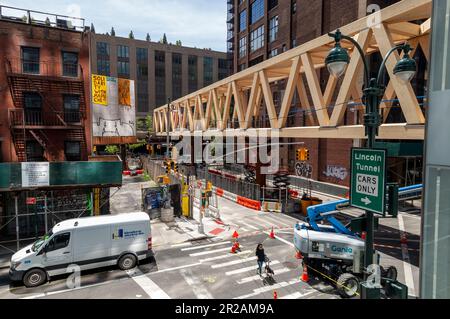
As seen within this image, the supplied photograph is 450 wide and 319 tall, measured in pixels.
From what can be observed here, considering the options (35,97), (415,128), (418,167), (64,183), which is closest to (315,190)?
(418,167)

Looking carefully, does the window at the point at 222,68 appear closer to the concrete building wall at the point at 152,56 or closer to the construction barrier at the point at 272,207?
the concrete building wall at the point at 152,56

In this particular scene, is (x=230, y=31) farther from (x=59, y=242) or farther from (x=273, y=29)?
(x=59, y=242)

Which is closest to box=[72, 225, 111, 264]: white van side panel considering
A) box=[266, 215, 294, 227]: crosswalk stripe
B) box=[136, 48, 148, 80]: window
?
box=[266, 215, 294, 227]: crosswalk stripe

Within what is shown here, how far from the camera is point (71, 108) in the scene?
2300 centimetres

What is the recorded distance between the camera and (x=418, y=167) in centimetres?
3083

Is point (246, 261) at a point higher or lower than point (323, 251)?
lower

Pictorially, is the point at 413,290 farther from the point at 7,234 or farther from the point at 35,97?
the point at 35,97

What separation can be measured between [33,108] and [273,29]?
41.8 metres

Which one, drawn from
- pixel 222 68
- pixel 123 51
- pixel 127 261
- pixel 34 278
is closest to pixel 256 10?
pixel 222 68

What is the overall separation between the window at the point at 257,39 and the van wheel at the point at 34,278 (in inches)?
2066

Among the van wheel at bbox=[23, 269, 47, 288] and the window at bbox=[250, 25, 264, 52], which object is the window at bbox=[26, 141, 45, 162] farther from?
the window at bbox=[250, 25, 264, 52]

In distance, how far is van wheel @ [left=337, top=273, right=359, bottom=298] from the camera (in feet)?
38.7

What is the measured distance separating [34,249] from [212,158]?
166 feet

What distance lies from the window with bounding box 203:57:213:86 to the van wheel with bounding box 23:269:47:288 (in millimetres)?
95954
